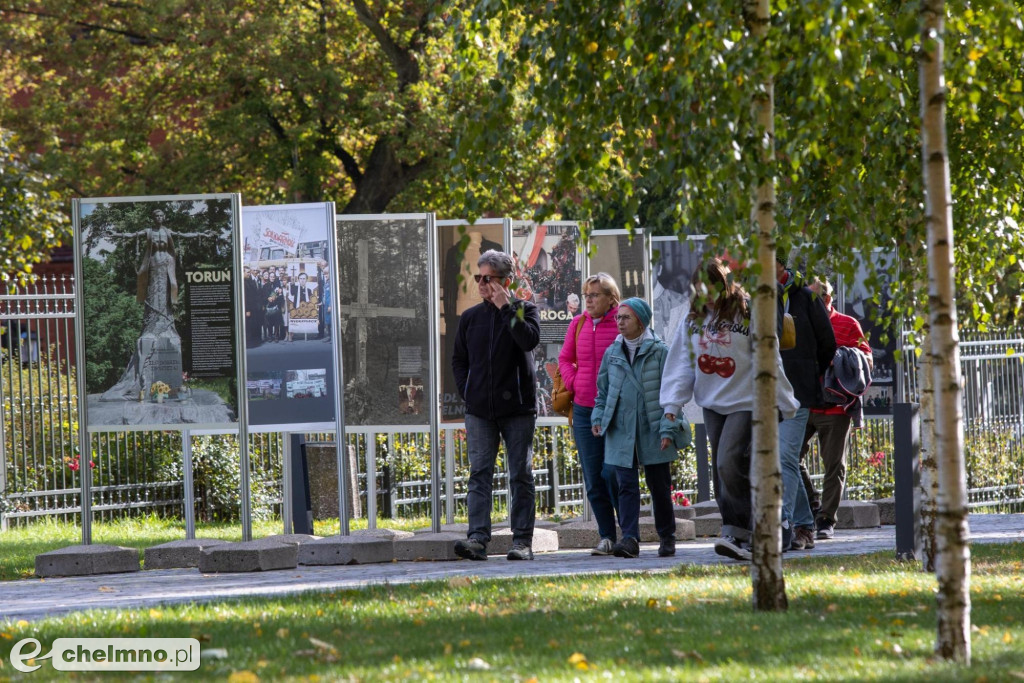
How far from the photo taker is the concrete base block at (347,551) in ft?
33.4

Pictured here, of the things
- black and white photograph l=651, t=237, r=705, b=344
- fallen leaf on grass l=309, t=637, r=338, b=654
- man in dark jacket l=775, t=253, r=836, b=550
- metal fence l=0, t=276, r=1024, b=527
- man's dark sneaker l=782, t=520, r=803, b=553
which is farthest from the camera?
metal fence l=0, t=276, r=1024, b=527

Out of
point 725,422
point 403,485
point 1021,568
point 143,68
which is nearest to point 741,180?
point 725,422

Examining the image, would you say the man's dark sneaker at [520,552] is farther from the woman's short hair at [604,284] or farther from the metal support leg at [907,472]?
the metal support leg at [907,472]

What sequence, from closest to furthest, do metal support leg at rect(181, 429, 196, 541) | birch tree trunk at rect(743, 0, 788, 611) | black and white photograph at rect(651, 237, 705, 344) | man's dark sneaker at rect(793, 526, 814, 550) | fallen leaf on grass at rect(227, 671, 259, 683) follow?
fallen leaf on grass at rect(227, 671, 259, 683) < birch tree trunk at rect(743, 0, 788, 611) < man's dark sneaker at rect(793, 526, 814, 550) < metal support leg at rect(181, 429, 196, 541) < black and white photograph at rect(651, 237, 705, 344)

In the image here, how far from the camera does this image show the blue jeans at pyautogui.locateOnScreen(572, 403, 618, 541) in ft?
Result: 33.8

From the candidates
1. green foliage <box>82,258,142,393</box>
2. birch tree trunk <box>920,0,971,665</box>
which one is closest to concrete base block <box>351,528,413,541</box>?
green foliage <box>82,258,142,393</box>

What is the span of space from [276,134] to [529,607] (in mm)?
16355

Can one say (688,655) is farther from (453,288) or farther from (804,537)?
(453,288)

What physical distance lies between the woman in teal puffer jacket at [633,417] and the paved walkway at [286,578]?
352 mm

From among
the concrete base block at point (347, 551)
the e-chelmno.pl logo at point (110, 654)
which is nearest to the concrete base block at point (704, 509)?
the concrete base block at point (347, 551)

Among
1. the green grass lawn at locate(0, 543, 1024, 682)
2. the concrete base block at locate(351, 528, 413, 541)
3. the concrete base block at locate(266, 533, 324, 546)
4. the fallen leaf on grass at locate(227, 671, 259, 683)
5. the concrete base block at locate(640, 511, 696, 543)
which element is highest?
the fallen leaf on grass at locate(227, 671, 259, 683)

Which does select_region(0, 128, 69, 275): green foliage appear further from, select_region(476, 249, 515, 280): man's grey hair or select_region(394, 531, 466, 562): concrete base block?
select_region(476, 249, 515, 280): man's grey hair

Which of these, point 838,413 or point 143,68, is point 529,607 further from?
point 143,68

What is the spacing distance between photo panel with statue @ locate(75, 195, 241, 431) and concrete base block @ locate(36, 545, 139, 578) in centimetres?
103
